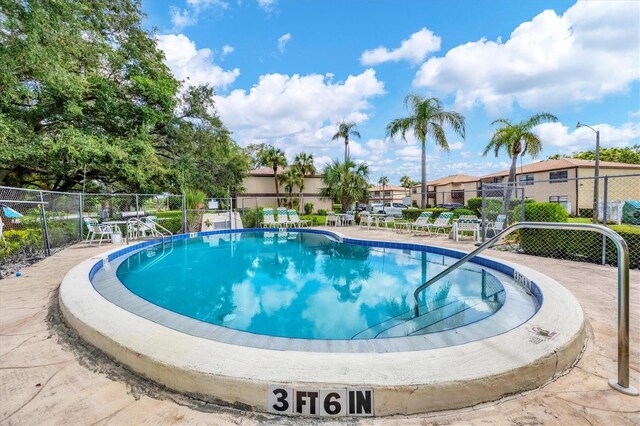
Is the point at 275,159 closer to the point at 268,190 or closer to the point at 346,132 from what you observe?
the point at 268,190

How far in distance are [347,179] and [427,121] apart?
5.74 metres

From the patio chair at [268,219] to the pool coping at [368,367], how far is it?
13.4 m

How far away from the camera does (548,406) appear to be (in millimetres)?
2059

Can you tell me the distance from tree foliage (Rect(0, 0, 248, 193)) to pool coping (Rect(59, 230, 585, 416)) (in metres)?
9.60

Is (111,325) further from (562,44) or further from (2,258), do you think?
(562,44)

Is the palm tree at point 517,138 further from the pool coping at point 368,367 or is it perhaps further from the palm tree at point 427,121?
the pool coping at point 368,367

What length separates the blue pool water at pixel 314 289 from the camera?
14.0 ft

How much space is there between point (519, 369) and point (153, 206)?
1643cm

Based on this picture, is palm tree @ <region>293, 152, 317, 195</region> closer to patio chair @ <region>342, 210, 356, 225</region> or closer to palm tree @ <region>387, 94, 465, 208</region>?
patio chair @ <region>342, 210, 356, 225</region>

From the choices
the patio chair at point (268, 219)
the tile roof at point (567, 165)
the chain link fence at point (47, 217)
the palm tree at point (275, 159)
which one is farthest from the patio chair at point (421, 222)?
the tile roof at point (567, 165)

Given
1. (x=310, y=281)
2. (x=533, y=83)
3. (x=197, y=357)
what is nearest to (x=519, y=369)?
(x=197, y=357)

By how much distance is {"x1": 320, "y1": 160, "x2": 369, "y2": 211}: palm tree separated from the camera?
19797mm

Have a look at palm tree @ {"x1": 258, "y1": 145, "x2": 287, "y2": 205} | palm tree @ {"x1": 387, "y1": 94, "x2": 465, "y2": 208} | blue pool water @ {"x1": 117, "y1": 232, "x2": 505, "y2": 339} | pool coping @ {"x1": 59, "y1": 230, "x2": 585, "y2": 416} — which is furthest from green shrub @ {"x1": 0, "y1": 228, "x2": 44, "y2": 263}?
palm tree @ {"x1": 258, "y1": 145, "x2": 287, "y2": 205}

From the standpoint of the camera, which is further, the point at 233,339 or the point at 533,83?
the point at 533,83
